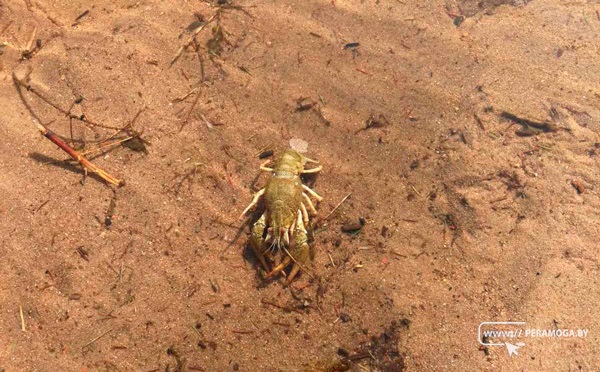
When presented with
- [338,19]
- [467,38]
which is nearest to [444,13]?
[467,38]

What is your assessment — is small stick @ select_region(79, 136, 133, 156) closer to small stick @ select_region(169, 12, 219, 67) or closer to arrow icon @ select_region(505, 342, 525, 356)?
small stick @ select_region(169, 12, 219, 67)

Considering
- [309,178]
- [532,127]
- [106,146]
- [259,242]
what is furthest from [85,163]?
[532,127]

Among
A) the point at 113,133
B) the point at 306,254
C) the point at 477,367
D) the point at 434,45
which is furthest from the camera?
the point at 434,45

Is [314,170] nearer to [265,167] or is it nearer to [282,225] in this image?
[265,167]

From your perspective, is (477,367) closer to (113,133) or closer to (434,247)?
(434,247)

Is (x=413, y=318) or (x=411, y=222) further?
(x=411, y=222)

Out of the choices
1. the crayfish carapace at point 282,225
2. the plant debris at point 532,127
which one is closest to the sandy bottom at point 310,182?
the plant debris at point 532,127
